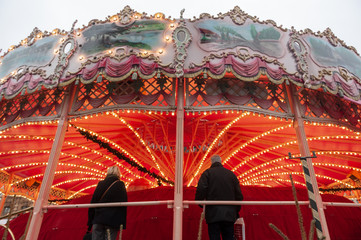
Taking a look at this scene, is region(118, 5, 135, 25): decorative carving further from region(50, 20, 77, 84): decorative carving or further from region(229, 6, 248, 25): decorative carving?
region(229, 6, 248, 25): decorative carving

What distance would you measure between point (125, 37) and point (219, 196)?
503 cm

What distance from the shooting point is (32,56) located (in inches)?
303

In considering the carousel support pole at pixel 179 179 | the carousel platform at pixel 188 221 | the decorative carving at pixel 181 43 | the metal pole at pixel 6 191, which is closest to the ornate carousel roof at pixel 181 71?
the decorative carving at pixel 181 43

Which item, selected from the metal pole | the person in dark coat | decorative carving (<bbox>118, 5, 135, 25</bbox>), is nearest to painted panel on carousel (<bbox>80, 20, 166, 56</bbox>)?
decorative carving (<bbox>118, 5, 135, 25</bbox>)

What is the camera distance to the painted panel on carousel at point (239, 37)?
6.67m

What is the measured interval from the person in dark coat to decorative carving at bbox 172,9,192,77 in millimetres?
2907

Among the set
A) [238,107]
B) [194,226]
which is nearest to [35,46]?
[238,107]

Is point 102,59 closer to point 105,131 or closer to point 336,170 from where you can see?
point 105,131

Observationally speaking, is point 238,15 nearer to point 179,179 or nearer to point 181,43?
point 181,43

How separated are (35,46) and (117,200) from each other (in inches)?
247

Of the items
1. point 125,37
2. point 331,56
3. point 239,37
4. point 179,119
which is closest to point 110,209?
point 179,119

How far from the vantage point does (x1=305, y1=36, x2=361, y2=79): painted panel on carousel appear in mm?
7172

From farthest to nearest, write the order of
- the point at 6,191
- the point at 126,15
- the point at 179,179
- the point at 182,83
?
the point at 6,191 → the point at 126,15 → the point at 182,83 → the point at 179,179

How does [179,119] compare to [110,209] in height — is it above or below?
above
